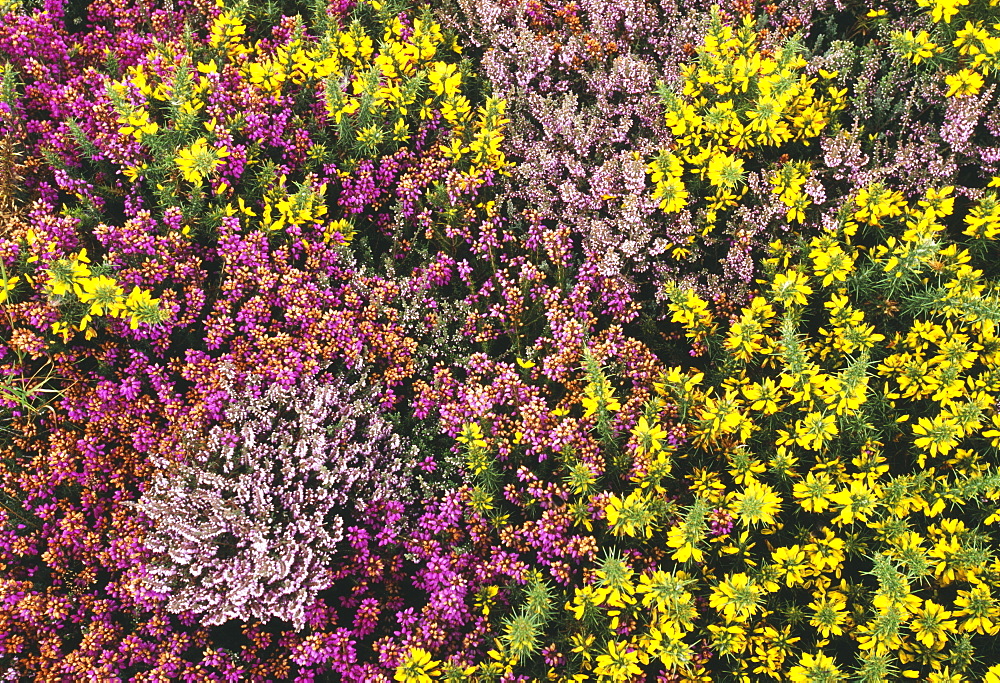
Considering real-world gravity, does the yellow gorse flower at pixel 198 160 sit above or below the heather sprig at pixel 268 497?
above

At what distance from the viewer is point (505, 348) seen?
356cm

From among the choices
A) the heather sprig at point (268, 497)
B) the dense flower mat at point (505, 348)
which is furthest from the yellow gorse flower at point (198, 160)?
the heather sprig at point (268, 497)

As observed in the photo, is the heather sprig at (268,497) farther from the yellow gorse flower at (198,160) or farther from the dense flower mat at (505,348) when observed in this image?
the yellow gorse flower at (198,160)

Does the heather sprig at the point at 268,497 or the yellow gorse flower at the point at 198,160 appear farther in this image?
the yellow gorse flower at the point at 198,160

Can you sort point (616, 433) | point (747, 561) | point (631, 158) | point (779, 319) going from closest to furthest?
point (747, 561)
point (616, 433)
point (779, 319)
point (631, 158)

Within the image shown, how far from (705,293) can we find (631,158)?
0.75 metres


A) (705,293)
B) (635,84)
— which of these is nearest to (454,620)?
(705,293)

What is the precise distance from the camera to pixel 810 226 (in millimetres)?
3328

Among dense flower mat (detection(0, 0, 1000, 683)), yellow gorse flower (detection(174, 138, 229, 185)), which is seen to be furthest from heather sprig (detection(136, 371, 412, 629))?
yellow gorse flower (detection(174, 138, 229, 185))

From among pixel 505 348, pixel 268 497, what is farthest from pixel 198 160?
pixel 505 348

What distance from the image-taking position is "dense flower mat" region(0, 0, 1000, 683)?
8.62 feet

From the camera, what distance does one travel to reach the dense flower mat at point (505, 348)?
263 cm

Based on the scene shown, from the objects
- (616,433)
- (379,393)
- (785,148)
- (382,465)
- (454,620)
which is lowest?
(454,620)

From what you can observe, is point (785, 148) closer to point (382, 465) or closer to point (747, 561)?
point (747, 561)
